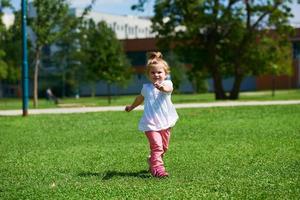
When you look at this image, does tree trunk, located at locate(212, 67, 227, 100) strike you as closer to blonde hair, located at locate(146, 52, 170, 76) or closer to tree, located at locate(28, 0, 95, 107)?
tree, located at locate(28, 0, 95, 107)

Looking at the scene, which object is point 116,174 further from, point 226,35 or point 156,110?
point 226,35

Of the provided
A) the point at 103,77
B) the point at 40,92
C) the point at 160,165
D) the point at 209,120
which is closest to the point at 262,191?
the point at 160,165

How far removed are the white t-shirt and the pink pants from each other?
0.30 feet

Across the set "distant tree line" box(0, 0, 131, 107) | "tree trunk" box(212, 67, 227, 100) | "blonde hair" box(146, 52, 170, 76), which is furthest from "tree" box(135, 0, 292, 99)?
"blonde hair" box(146, 52, 170, 76)

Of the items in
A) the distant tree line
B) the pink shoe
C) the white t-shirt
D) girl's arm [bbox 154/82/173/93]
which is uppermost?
the distant tree line

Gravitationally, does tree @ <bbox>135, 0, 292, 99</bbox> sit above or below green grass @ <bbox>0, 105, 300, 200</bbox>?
above

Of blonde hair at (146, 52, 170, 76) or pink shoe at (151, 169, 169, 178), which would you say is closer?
→ pink shoe at (151, 169, 169, 178)

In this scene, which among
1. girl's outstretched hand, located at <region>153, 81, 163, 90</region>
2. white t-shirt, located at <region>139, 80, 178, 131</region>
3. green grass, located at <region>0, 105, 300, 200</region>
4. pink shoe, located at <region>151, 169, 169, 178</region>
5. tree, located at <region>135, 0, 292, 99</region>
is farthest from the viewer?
tree, located at <region>135, 0, 292, 99</region>

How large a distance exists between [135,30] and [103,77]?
77.5 metres

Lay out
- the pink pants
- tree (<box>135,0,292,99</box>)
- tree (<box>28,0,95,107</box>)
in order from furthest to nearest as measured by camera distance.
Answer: tree (<box>135,0,292,99</box>), tree (<box>28,0,95,107</box>), the pink pants

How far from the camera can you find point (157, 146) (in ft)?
25.2

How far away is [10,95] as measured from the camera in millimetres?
103812

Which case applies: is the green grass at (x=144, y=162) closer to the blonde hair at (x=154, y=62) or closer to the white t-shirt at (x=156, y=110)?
the white t-shirt at (x=156, y=110)

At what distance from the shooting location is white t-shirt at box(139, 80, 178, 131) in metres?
7.84
